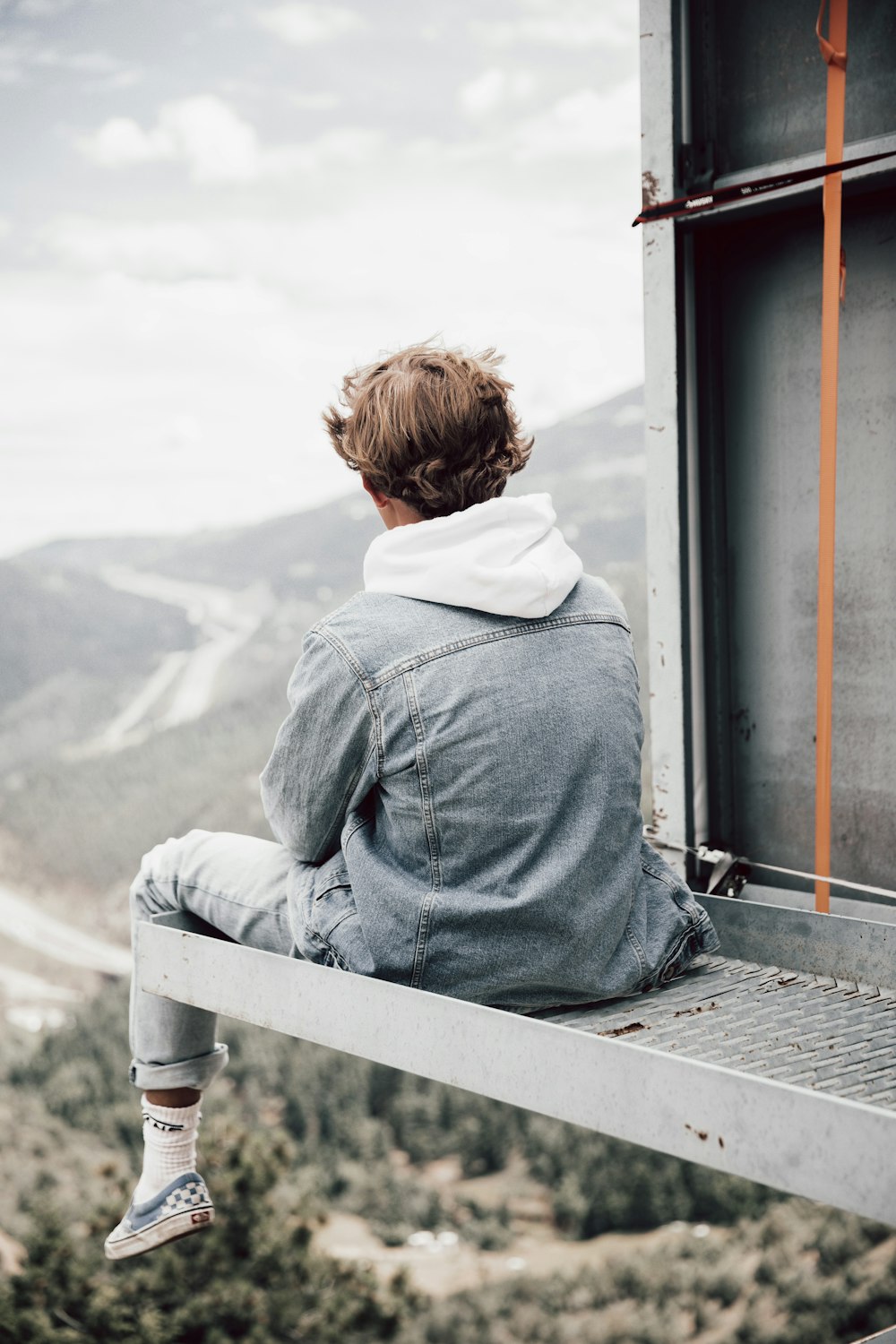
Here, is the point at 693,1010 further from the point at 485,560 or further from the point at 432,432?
the point at 432,432

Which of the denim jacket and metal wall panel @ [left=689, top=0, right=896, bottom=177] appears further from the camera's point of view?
metal wall panel @ [left=689, top=0, right=896, bottom=177]

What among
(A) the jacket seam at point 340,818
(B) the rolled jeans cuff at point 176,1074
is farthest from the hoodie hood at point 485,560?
(B) the rolled jeans cuff at point 176,1074

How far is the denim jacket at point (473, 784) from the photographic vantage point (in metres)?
1.46

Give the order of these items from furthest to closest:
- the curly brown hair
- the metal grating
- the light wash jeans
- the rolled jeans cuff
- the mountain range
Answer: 1. the mountain range
2. the rolled jeans cuff
3. the light wash jeans
4. the curly brown hair
5. the metal grating

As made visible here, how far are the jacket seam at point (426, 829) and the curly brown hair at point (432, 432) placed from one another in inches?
10.4

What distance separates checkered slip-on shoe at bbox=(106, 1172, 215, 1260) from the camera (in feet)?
6.16

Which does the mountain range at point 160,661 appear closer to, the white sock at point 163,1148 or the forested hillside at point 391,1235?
the forested hillside at point 391,1235

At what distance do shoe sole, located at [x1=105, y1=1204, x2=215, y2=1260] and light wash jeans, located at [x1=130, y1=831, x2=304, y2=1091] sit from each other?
20 cm

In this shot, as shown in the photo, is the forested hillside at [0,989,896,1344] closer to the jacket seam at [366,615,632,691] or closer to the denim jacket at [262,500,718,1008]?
the denim jacket at [262,500,718,1008]

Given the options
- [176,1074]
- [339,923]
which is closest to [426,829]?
[339,923]

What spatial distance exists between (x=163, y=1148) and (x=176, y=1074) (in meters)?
0.12

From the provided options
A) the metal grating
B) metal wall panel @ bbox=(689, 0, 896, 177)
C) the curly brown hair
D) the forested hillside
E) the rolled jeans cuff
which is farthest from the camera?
the forested hillside

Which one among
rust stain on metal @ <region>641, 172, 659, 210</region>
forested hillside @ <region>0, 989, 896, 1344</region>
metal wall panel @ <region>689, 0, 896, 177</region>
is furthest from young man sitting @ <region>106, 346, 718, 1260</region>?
forested hillside @ <region>0, 989, 896, 1344</region>

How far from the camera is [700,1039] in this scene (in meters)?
1.52
